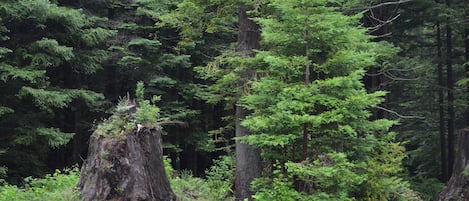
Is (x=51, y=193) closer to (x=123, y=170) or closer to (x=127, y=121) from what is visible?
(x=123, y=170)

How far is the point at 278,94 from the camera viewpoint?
7172mm

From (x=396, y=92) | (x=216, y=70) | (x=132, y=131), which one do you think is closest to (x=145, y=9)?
(x=216, y=70)

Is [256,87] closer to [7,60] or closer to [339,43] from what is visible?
[339,43]

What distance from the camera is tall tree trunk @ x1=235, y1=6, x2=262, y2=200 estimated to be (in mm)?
9492

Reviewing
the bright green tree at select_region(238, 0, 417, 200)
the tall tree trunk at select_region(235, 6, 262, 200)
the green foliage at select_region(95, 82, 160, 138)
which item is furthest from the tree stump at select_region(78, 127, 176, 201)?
the tall tree trunk at select_region(235, 6, 262, 200)

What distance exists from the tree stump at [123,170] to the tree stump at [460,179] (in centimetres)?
840

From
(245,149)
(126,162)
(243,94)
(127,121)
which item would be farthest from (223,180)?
(126,162)

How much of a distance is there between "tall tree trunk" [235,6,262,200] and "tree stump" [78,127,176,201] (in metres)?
2.31

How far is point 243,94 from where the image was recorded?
933 cm

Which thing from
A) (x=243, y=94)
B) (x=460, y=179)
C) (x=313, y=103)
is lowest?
(x=460, y=179)

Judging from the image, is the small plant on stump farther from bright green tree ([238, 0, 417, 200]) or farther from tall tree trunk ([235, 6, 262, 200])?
tall tree trunk ([235, 6, 262, 200])

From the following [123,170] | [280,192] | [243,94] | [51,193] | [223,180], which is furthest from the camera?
[223,180]

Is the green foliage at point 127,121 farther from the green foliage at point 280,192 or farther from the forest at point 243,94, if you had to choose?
the green foliage at point 280,192

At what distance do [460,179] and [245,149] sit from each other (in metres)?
6.56
